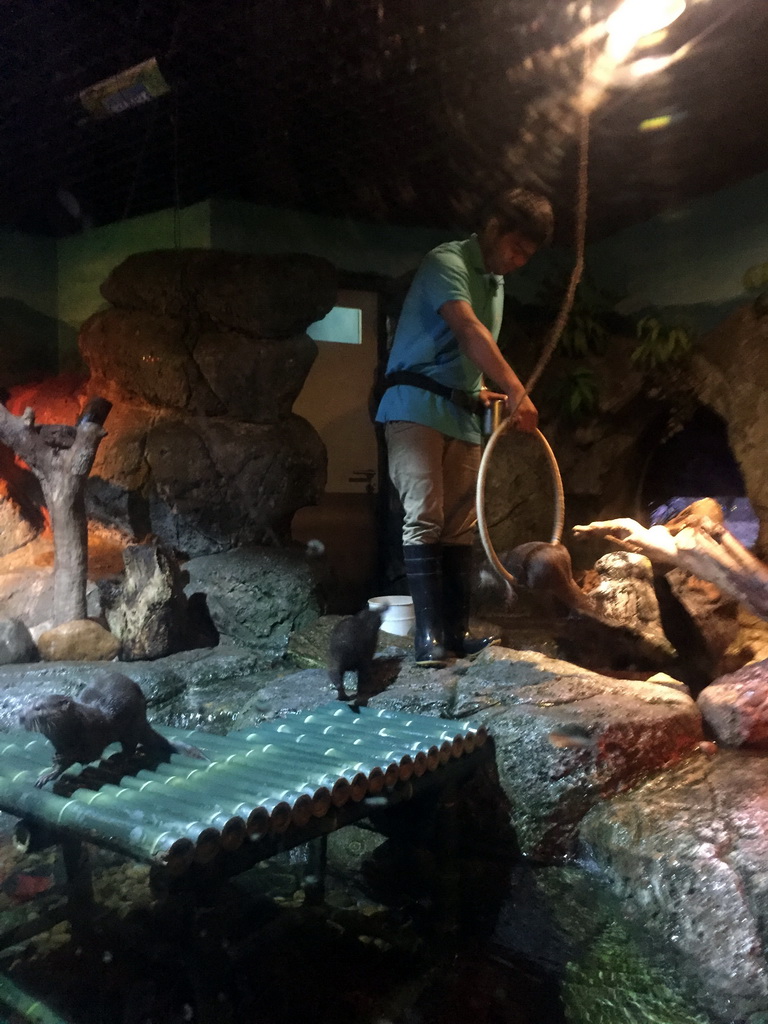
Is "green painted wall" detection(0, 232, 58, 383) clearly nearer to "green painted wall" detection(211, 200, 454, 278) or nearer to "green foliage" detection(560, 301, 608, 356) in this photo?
"green painted wall" detection(211, 200, 454, 278)

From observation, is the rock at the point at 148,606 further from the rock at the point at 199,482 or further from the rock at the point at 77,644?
the rock at the point at 199,482

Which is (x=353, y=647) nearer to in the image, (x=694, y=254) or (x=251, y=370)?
(x=251, y=370)

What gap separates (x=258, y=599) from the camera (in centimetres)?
580

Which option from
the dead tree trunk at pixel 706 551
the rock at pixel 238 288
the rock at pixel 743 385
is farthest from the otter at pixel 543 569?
the rock at pixel 238 288

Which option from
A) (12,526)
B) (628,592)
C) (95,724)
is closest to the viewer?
(95,724)

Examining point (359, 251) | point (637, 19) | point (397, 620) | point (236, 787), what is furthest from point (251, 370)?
point (236, 787)

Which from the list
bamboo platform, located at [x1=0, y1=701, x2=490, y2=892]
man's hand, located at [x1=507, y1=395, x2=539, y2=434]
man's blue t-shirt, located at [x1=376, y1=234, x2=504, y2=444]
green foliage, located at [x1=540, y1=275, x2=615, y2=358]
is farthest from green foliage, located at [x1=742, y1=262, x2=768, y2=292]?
bamboo platform, located at [x1=0, y1=701, x2=490, y2=892]

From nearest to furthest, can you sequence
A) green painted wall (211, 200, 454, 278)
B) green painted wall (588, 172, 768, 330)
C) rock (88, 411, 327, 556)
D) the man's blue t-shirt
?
the man's blue t-shirt, rock (88, 411, 327, 556), green painted wall (211, 200, 454, 278), green painted wall (588, 172, 768, 330)

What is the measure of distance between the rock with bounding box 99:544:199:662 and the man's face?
297cm

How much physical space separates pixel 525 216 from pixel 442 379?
0.97 m

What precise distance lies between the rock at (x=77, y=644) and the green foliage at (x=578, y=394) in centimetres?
484

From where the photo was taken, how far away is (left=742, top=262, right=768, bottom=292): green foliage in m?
6.70

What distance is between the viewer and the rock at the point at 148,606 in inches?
208

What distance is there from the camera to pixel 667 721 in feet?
11.6
